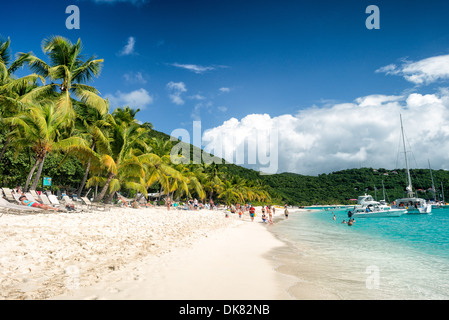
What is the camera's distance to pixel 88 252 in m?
6.18

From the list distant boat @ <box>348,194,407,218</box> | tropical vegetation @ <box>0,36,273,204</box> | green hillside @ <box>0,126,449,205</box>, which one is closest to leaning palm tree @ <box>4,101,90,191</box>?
tropical vegetation @ <box>0,36,273,204</box>

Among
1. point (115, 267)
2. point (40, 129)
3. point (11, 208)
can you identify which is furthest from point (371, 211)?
point (11, 208)

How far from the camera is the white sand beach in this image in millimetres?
3908

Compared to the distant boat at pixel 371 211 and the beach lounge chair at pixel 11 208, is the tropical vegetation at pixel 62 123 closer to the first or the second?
the beach lounge chair at pixel 11 208

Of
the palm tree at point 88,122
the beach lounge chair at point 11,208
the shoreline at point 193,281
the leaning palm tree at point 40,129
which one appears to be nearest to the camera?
the shoreline at point 193,281

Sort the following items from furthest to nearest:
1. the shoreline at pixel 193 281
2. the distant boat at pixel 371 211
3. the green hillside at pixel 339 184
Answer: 1. the green hillside at pixel 339 184
2. the distant boat at pixel 371 211
3. the shoreline at pixel 193 281

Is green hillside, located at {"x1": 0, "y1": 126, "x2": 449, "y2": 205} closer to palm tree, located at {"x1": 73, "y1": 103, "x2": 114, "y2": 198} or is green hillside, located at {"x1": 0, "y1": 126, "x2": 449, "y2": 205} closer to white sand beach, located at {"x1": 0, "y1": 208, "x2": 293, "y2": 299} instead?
palm tree, located at {"x1": 73, "y1": 103, "x2": 114, "y2": 198}

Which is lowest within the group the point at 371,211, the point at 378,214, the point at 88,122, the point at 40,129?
the point at 378,214

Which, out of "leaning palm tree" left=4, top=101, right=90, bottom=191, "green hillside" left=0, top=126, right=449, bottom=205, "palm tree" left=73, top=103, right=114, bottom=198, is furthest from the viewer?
"green hillside" left=0, top=126, right=449, bottom=205

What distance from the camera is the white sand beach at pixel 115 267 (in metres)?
→ 3.91

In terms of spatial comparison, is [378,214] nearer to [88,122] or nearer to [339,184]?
[88,122]

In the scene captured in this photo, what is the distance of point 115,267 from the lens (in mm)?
5141

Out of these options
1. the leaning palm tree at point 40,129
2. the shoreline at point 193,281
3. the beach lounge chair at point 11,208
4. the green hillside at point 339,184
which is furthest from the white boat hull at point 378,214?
the beach lounge chair at point 11,208
